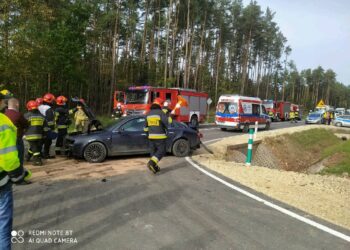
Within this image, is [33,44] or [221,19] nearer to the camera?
[33,44]

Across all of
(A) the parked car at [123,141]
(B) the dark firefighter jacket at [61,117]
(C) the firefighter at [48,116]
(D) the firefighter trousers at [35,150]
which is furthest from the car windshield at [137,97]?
(D) the firefighter trousers at [35,150]

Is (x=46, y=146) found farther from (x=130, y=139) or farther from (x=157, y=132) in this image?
(x=157, y=132)

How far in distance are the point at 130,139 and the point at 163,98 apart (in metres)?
11.1

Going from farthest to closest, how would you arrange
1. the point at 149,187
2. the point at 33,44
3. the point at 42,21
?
the point at 42,21 → the point at 33,44 → the point at 149,187

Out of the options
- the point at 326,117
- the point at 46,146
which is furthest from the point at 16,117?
the point at 326,117

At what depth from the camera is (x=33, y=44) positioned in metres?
19.4

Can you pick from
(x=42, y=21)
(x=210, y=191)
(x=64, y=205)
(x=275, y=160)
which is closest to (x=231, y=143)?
(x=275, y=160)

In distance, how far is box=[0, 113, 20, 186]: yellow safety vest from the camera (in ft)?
10.6

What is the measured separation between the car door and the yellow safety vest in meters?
6.47

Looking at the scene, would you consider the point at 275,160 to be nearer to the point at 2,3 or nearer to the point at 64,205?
the point at 64,205

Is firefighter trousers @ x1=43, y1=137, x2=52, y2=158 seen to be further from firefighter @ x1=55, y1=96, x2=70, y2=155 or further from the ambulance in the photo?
the ambulance

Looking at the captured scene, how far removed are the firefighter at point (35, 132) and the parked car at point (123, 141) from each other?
0.98 meters

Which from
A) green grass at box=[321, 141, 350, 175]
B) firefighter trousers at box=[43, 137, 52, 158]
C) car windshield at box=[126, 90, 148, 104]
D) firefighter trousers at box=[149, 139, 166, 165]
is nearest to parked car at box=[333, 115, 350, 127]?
green grass at box=[321, 141, 350, 175]

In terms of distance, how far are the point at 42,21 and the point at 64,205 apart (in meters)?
18.8
